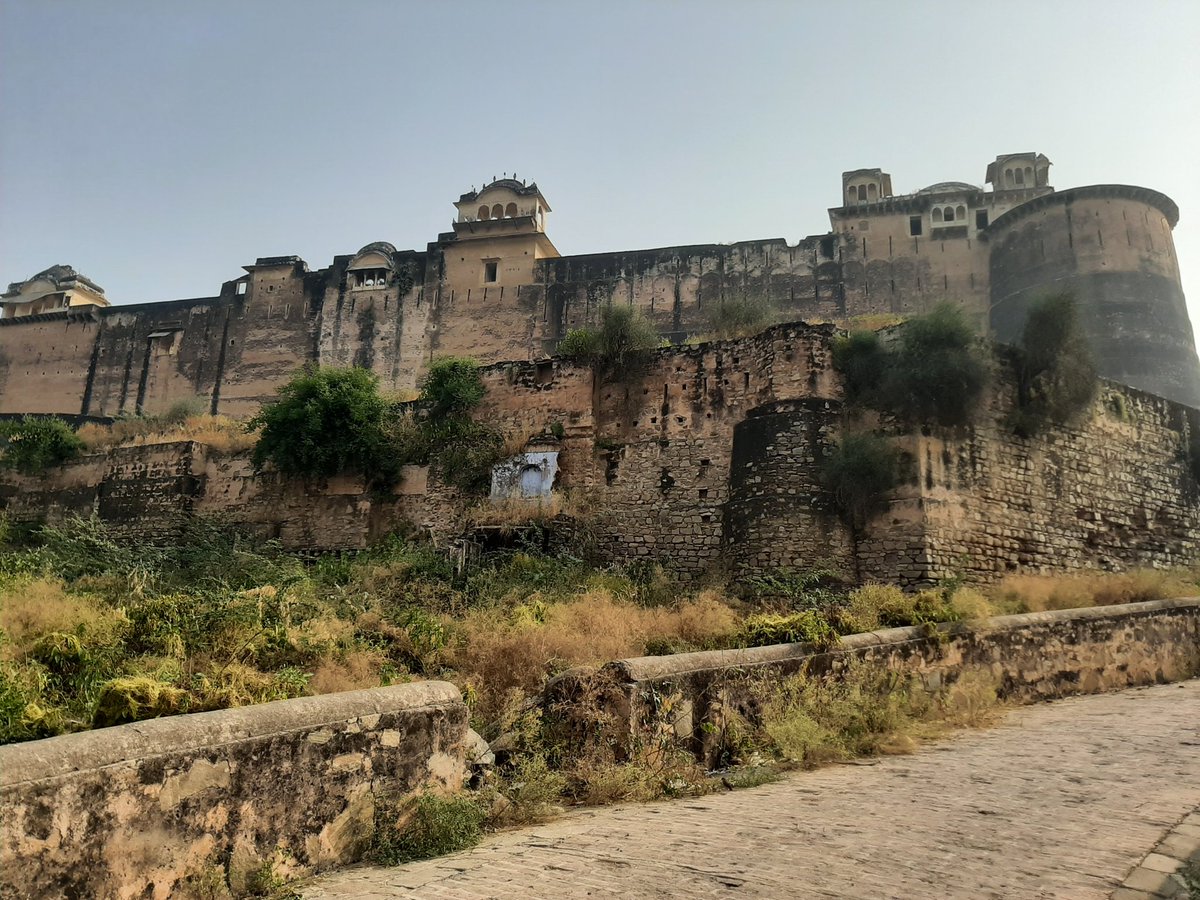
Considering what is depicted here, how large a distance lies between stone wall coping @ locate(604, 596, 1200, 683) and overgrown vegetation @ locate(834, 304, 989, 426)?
3.77 metres

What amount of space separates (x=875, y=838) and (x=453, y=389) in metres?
12.7

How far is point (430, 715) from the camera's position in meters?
4.91

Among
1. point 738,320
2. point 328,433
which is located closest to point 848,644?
point 738,320

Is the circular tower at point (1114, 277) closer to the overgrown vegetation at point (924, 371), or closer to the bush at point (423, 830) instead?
the overgrown vegetation at point (924, 371)

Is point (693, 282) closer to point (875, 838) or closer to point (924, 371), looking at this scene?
point (924, 371)

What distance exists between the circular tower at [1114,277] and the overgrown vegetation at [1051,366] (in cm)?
1062

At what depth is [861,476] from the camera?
12.5 meters

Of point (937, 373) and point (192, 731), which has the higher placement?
point (937, 373)

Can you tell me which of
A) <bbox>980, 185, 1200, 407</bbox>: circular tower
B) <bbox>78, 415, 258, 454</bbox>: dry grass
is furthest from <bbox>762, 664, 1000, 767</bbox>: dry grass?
<bbox>980, 185, 1200, 407</bbox>: circular tower

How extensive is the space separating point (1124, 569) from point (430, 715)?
520 inches

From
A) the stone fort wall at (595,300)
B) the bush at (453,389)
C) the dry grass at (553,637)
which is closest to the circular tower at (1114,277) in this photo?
the stone fort wall at (595,300)

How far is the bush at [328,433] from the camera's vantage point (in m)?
15.9

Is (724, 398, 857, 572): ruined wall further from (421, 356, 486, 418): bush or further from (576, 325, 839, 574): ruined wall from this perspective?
(421, 356, 486, 418): bush

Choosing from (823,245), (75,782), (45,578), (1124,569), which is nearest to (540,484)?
(45,578)
